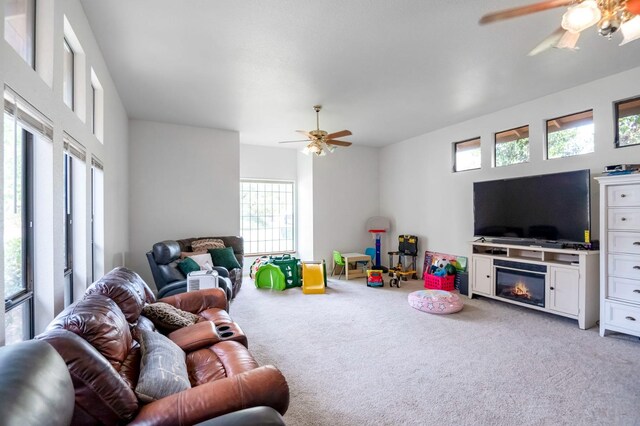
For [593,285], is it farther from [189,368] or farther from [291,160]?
[291,160]

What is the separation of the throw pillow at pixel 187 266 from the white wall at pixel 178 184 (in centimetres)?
140

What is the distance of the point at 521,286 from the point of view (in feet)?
13.8

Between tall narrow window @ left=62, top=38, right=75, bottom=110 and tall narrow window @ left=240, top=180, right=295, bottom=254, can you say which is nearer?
tall narrow window @ left=62, top=38, right=75, bottom=110

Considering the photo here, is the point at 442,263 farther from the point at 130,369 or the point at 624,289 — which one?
the point at 130,369

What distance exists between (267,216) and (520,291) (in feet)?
17.1

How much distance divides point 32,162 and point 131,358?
1364 millimetres

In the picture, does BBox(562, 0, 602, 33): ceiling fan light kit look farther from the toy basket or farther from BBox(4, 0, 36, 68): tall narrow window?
the toy basket

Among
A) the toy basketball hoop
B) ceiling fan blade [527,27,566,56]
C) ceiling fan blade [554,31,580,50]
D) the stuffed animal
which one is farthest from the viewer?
the toy basketball hoop

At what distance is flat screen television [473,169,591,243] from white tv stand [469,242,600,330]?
23 centimetres

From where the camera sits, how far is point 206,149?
575cm

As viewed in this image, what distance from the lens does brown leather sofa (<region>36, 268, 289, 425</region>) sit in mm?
1168

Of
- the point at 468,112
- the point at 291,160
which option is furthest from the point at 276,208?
the point at 468,112

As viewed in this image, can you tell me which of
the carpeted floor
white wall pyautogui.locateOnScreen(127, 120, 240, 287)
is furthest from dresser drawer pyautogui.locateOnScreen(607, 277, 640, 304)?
white wall pyautogui.locateOnScreen(127, 120, 240, 287)

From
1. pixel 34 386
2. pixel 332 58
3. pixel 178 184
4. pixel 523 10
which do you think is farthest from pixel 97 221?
pixel 523 10
